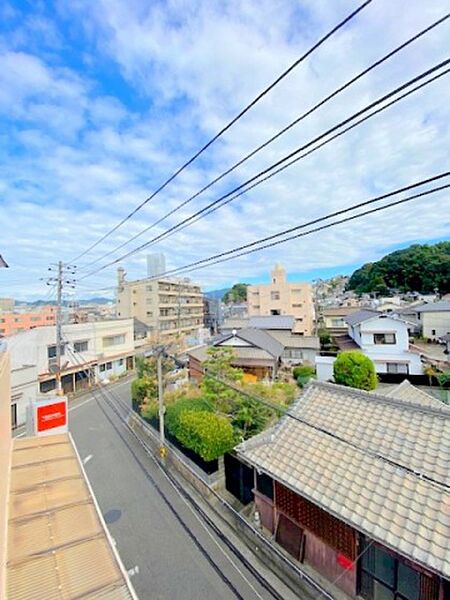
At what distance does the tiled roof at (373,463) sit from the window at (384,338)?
693 inches

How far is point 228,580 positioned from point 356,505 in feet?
12.4

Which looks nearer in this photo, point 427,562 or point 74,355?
point 427,562

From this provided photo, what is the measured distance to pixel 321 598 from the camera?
645cm

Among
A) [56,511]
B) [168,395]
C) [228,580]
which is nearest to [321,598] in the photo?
[228,580]

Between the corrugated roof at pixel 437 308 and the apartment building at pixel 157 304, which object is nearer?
the corrugated roof at pixel 437 308

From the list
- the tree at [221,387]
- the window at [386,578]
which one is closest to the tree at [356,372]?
the tree at [221,387]

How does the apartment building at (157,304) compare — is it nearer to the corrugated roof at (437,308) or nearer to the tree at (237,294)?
the corrugated roof at (437,308)

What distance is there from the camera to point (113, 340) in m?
31.3

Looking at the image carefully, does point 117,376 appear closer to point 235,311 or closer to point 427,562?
point 427,562

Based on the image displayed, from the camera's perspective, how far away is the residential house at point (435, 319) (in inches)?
1272

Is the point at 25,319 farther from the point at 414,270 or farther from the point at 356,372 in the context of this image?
the point at 414,270

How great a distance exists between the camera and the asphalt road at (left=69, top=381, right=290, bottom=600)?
23.2ft

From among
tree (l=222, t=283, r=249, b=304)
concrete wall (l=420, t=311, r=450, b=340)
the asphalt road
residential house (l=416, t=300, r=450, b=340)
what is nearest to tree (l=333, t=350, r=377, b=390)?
the asphalt road

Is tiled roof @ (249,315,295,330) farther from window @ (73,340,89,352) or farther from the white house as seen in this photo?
window @ (73,340,89,352)
